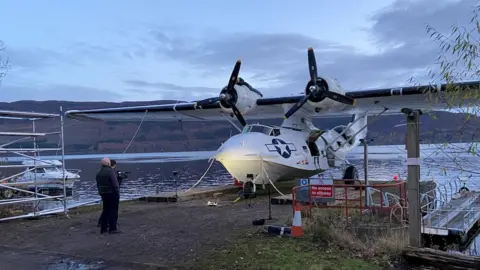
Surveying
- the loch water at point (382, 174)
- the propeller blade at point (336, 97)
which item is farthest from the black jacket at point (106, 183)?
the propeller blade at point (336, 97)

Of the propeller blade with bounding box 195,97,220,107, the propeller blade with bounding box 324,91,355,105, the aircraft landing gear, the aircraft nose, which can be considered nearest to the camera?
the aircraft nose

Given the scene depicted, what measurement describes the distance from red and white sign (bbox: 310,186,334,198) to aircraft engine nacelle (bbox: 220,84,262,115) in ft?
27.0

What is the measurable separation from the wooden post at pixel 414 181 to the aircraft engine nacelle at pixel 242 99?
35.8ft

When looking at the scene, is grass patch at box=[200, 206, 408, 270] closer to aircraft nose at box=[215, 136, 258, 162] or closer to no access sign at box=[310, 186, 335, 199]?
no access sign at box=[310, 186, 335, 199]

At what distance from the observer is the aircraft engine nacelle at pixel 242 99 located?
17.8m

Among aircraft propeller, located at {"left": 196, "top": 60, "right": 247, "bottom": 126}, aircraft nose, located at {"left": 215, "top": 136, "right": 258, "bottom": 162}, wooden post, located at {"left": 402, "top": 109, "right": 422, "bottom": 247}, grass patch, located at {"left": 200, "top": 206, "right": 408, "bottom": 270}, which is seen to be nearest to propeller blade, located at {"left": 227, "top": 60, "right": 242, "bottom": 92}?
aircraft propeller, located at {"left": 196, "top": 60, "right": 247, "bottom": 126}

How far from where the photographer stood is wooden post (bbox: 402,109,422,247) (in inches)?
284

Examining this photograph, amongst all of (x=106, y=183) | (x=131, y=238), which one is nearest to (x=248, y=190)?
(x=106, y=183)

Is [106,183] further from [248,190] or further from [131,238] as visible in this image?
[248,190]

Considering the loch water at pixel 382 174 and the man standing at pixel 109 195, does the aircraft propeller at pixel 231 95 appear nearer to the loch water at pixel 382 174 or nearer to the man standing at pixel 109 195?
the loch water at pixel 382 174

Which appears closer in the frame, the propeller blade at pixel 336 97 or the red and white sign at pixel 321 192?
the red and white sign at pixel 321 192

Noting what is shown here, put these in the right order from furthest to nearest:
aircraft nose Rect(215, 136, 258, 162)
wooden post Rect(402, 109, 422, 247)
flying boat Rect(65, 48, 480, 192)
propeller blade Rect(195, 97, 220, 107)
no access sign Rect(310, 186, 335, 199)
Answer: propeller blade Rect(195, 97, 220, 107)
flying boat Rect(65, 48, 480, 192)
aircraft nose Rect(215, 136, 258, 162)
no access sign Rect(310, 186, 335, 199)
wooden post Rect(402, 109, 422, 247)

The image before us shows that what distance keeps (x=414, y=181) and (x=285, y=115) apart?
11.0 m

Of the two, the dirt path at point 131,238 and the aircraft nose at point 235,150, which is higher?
the aircraft nose at point 235,150
